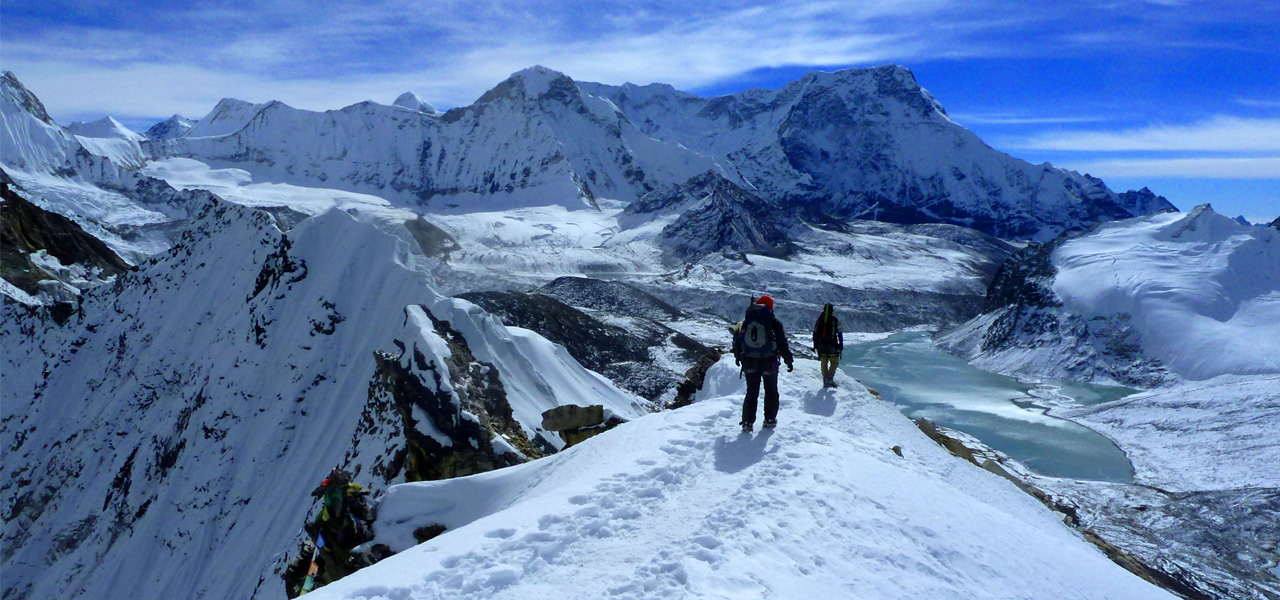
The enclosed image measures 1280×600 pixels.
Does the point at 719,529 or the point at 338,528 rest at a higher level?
the point at 719,529

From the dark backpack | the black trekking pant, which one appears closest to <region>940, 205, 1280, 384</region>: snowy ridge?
the black trekking pant

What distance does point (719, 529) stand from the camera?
28.6 feet

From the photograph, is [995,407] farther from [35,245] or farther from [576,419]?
[35,245]

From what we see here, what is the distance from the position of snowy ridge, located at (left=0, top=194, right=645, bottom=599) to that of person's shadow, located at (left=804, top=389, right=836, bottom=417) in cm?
950

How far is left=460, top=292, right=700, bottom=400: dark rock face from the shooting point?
186 feet

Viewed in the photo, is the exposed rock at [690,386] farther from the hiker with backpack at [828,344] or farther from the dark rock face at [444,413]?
the hiker with backpack at [828,344]

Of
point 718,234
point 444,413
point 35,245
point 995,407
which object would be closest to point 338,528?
point 444,413

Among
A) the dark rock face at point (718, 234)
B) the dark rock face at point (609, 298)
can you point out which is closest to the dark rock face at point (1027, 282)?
the dark rock face at point (609, 298)

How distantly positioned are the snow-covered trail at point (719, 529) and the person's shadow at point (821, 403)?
1.39 meters

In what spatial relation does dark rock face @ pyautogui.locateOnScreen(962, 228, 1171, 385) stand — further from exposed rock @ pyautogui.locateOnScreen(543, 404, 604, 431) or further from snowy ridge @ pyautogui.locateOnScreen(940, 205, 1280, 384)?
exposed rock @ pyautogui.locateOnScreen(543, 404, 604, 431)

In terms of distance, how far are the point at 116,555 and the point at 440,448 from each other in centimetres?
1879

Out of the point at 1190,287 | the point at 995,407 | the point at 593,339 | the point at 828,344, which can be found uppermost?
the point at 828,344

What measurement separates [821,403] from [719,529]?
8216 millimetres

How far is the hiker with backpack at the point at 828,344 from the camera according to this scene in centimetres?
1769
